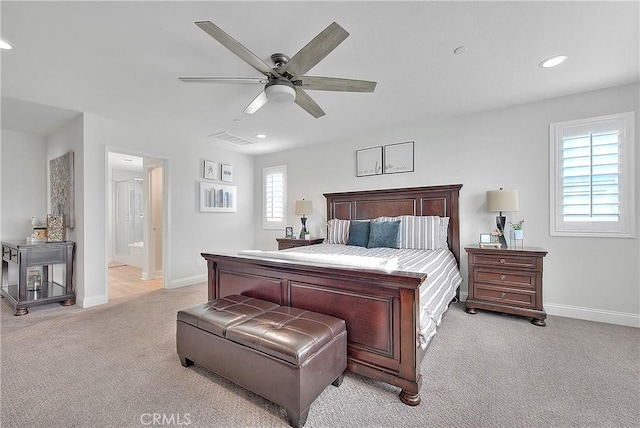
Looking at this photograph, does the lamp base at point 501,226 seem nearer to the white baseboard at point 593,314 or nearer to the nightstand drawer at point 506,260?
the nightstand drawer at point 506,260

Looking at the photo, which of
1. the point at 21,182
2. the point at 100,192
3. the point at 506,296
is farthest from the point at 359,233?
the point at 21,182

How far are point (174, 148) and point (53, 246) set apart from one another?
2.11m

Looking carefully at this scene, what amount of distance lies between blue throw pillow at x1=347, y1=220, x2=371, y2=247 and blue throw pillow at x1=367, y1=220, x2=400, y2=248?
0.34 ft

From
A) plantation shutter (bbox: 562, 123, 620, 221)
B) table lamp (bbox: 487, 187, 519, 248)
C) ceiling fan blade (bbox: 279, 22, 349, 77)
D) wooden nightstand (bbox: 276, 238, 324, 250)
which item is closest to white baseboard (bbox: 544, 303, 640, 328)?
table lamp (bbox: 487, 187, 519, 248)

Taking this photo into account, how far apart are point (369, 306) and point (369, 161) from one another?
3.19 m

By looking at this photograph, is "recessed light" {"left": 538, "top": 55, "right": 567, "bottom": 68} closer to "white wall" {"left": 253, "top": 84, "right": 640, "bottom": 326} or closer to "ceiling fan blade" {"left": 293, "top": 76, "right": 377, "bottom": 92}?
"white wall" {"left": 253, "top": 84, "right": 640, "bottom": 326}

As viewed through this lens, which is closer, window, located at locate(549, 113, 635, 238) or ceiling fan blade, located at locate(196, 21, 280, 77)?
ceiling fan blade, located at locate(196, 21, 280, 77)

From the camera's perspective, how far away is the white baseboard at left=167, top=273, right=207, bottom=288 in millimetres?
4621

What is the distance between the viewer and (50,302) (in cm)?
358

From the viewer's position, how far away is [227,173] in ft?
18.2

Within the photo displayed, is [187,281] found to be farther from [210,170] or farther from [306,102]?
[306,102]

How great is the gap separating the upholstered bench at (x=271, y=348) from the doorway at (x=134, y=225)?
3029 millimetres

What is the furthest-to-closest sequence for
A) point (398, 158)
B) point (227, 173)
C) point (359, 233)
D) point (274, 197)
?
point (274, 197) < point (227, 173) < point (398, 158) < point (359, 233)

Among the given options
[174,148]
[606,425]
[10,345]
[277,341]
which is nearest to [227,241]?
[174,148]
